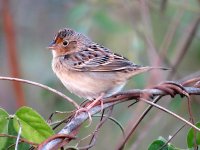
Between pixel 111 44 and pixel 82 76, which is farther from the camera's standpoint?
pixel 111 44

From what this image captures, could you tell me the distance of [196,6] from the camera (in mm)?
4852

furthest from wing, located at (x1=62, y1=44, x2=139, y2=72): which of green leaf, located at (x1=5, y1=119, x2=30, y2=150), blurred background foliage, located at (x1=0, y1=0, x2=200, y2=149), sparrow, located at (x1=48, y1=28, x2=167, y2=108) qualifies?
green leaf, located at (x1=5, y1=119, x2=30, y2=150)

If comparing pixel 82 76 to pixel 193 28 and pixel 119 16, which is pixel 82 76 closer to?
pixel 193 28

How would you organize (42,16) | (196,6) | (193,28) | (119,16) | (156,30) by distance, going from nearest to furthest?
(193,28) < (196,6) < (156,30) < (119,16) < (42,16)

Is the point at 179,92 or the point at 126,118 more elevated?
the point at 179,92

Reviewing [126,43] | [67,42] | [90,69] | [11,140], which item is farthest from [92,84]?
[126,43]

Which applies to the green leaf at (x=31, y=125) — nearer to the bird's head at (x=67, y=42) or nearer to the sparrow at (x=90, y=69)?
the sparrow at (x=90, y=69)

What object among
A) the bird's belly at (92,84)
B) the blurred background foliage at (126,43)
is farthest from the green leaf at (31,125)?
the blurred background foliage at (126,43)

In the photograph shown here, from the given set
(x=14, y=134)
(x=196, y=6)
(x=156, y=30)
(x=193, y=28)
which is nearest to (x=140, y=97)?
(x=14, y=134)

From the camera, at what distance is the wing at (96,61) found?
3.81 metres

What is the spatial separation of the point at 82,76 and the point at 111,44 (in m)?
2.23

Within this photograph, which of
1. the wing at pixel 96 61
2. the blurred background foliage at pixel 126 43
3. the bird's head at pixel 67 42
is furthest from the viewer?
the blurred background foliage at pixel 126 43

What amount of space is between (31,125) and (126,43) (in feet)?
10.3

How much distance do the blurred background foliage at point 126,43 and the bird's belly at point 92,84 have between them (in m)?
0.33
